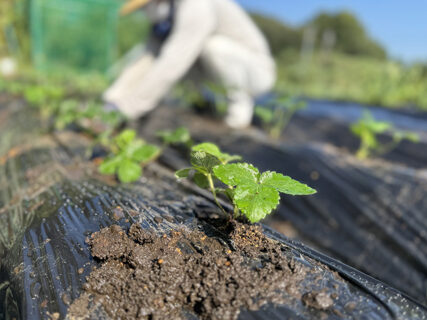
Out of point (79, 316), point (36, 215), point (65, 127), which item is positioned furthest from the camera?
point (65, 127)

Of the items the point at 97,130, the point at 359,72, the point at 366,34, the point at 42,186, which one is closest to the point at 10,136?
the point at 97,130

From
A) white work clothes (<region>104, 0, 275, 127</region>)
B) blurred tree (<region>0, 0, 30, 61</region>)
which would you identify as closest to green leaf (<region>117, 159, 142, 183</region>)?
white work clothes (<region>104, 0, 275, 127</region>)

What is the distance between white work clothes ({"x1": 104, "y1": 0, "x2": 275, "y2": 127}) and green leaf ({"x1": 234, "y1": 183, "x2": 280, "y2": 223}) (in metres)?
1.56

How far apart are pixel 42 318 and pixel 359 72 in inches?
659

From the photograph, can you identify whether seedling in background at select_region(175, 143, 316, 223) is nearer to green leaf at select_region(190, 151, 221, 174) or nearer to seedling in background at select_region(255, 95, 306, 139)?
green leaf at select_region(190, 151, 221, 174)

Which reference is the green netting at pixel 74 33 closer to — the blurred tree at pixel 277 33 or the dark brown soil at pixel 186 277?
the dark brown soil at pixel 186 277

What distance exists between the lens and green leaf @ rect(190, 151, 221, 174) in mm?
845

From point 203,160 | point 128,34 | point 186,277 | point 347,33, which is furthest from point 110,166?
point 347,33

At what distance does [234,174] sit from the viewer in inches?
31.5

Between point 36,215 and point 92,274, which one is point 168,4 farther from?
point 92,274

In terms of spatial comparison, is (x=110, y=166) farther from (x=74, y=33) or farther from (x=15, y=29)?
(x=15, y=29)

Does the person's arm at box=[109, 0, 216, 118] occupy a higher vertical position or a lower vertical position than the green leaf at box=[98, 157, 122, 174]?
higher

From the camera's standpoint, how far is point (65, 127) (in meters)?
2.22

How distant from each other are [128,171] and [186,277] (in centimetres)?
65
